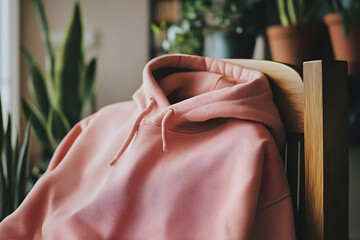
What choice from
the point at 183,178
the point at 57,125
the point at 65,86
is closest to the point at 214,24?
the point at 65,86

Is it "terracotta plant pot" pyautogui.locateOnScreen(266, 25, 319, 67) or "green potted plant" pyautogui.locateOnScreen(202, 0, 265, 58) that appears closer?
"terracotta plant pot" pyautogui.locateOnScreen(266, 25, 319, 67)

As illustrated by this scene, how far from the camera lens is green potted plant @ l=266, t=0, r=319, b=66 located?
4.20 feet

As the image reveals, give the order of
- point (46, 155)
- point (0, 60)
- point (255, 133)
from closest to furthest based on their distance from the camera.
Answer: point (255, 133)
point (0, 60)
point (46, 155)

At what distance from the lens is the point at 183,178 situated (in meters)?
0.68

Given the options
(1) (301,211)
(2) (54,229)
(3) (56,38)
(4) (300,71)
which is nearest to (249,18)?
(4) (300,71)

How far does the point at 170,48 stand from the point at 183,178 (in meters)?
1.39

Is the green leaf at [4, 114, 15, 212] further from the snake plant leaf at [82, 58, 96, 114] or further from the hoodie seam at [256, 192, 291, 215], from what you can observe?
the hoodie seam at [256, 192, 291, 215]

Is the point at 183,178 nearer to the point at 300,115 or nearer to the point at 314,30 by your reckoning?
the point at 300,115

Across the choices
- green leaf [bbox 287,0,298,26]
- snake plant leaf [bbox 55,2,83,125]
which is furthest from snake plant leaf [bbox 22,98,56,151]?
green leaf [bbox 287,0,298,26]

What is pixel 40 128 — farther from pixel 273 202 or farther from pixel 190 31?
pixel 273 202

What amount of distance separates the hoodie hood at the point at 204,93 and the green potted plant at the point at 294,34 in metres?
0.58

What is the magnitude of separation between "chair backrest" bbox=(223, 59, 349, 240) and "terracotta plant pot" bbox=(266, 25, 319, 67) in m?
0.62

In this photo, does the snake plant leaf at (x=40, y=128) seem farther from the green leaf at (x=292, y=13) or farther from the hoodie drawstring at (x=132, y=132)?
the green leaf at (x=292, y=13)

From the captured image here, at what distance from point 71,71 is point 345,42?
1210 millimetres
